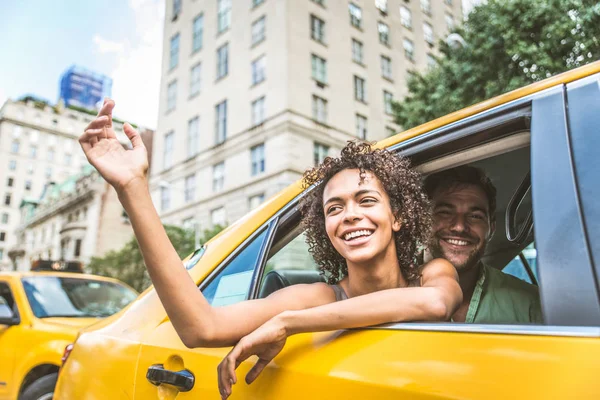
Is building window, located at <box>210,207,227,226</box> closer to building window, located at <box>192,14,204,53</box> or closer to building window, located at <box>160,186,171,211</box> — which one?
building window, located at <box>160,186,171,211</box>

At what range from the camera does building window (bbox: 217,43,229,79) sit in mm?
27219

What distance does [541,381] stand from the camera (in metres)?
0.88

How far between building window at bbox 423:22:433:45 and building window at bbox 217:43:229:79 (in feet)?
45.7

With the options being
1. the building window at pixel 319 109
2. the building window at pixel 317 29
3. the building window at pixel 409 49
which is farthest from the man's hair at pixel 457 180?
the building window at pixel 409 49

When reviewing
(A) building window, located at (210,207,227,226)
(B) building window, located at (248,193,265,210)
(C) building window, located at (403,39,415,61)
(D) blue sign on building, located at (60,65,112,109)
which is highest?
(D) blue sign on building, located at (60,65,112,109)

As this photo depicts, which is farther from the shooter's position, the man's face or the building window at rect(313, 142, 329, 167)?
the building window at rect(313, 142, 329, 167)

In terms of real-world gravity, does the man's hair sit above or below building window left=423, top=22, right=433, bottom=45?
below

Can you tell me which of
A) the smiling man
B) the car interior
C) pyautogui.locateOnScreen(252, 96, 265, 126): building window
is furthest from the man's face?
pyautogui.locateOnScreen(252, 96, 265, 126): building window

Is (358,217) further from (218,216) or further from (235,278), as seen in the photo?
(218,216)

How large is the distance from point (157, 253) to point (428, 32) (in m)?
35.2

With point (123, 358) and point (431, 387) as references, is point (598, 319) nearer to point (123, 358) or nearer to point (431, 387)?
point (431, 387)

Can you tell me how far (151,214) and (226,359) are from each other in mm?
440

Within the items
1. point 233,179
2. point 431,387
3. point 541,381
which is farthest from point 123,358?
point 233,179

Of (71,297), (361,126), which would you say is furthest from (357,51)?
(71,297)
